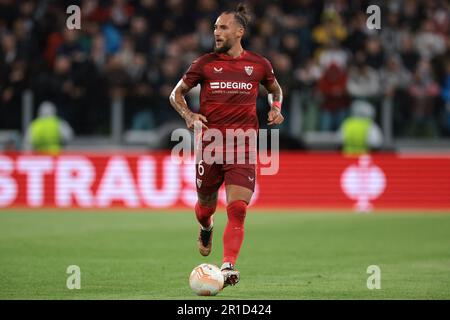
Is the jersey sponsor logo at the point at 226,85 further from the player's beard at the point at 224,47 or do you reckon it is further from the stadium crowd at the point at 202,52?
the stadium crowd at the point at 202,52

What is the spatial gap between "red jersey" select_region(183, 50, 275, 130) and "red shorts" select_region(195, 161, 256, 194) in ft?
1.34

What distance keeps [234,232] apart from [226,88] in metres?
1.46

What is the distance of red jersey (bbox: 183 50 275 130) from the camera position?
34.7 feet

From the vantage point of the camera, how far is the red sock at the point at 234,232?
33.0ft

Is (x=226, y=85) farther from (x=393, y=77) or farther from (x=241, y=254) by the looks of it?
(x=393, y=77)

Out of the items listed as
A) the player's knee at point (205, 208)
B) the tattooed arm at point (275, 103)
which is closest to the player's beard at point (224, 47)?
the tattooed arm at point (275, 103)

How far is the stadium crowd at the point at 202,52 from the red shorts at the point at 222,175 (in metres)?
11.5

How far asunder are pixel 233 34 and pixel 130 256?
3.89 m

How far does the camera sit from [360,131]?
2211 centimetres

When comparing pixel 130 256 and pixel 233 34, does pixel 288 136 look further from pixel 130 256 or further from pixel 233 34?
pixel 233 34

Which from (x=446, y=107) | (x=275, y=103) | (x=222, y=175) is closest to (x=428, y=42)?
(x=446, y=107)

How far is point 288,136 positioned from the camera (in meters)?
22.6

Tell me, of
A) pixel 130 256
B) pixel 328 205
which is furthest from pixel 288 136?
pixel 130 256

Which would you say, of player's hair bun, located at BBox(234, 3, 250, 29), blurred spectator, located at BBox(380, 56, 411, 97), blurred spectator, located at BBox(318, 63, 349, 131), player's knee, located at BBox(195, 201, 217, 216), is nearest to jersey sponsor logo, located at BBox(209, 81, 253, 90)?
player's hair bun, located at BBox(234, 3, 250, 29)
